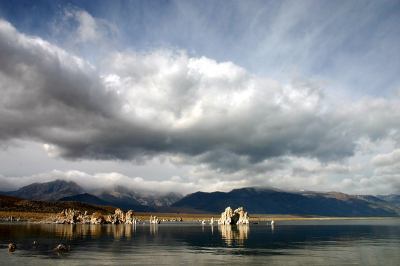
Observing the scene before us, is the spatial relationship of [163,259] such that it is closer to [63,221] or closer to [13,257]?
[13,257]

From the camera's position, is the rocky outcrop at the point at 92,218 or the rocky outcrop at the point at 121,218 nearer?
the rocky outcrop at the point at 92,218

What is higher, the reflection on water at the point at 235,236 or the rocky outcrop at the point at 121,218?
the reflection on water at the point at 235,236

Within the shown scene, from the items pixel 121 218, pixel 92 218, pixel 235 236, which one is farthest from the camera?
pixel 121 218

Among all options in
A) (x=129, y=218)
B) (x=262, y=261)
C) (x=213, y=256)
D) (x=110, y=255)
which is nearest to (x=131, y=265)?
(x=110, y=255)

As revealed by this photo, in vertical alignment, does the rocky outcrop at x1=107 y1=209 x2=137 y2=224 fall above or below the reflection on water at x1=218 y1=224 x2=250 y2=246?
below

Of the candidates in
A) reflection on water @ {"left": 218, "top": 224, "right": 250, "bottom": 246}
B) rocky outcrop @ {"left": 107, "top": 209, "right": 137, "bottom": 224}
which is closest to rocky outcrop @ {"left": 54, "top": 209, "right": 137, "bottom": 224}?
rocky outcrop @ {"left": 107, "top": 209, "right": 137, "bottom": 224}

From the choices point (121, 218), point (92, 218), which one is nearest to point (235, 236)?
point (92, 218)

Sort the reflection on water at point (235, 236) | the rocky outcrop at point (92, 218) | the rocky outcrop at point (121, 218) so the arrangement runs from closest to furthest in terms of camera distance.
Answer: the reflection on water at point (235, 236) < the rocky outcrop at point (92, 218) < the rocky outcrop at point (121, 218)

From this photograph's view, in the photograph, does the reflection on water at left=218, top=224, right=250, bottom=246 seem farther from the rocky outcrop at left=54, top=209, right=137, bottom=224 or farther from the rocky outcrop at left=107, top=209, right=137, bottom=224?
the rocky outcrop at left=54, top=209, right=137, bottom=224

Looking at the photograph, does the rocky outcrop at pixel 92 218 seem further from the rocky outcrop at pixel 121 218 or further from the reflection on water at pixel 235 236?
the reflection on water at pixel 235 236

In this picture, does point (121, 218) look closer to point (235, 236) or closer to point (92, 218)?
point (92, 218)

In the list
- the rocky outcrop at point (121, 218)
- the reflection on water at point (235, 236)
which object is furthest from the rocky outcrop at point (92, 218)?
the reflection on water at point (235, 236)

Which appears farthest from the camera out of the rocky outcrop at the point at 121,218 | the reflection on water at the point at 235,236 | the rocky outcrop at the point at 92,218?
the rocky outcrop at the point at 121,218

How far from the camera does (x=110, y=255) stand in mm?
42281
